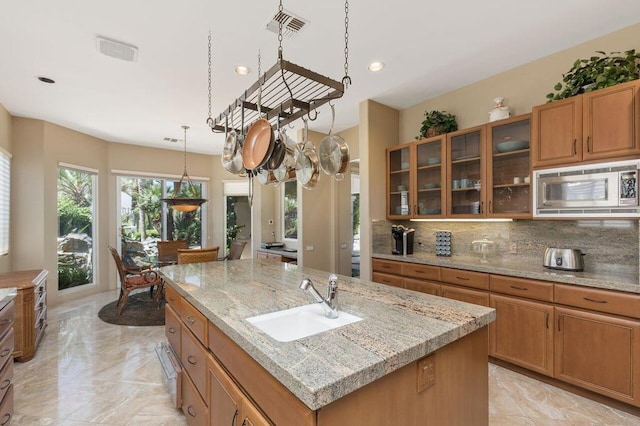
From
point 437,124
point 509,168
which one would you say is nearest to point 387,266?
point 509,168

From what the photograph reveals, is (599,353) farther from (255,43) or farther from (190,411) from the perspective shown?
(255,43)

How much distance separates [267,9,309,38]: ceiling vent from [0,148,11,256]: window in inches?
159

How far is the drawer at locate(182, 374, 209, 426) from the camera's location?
65.7 inches

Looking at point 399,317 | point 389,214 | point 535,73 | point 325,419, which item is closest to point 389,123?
point 389,214

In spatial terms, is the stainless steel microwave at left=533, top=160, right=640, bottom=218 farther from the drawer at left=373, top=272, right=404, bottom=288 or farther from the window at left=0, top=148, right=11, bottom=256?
the window at left=0, top=148, right=11, bottom=256

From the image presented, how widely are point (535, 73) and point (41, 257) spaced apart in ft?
22.1

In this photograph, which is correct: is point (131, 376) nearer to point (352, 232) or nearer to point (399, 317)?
point (399, 317)

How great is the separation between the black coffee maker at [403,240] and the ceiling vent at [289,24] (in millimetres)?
2467

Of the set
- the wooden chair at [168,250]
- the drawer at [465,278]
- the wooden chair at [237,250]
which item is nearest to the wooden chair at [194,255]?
the wooden chair at [237,250]

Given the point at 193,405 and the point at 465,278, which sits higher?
the point at 465,278

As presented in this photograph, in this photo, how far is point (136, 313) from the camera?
4.45 metres

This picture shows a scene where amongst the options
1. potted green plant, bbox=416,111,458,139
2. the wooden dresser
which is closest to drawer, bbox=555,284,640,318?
potted green plant, bbox=416,111,458,139

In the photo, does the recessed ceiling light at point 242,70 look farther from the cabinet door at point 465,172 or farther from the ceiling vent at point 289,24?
the cabinet door at point 465,172

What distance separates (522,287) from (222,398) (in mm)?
2458
